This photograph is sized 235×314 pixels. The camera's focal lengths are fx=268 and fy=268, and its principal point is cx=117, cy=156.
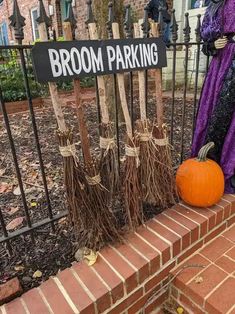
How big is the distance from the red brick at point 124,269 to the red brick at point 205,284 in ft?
1.10

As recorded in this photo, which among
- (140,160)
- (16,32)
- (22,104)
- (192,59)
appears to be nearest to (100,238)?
(140,160)

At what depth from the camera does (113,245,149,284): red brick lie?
4.62ft

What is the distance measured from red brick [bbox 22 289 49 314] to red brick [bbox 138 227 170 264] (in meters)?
0.66

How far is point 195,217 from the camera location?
177cm

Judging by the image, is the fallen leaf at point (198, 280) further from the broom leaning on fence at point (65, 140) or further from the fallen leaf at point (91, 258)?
the broom leaning on fence at point (65, 140)

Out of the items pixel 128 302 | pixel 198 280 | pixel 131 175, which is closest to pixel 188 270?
pixel 198 280

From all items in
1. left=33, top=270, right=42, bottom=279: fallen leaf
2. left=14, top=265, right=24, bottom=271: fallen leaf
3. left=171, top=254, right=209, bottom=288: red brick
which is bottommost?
left=171, top=254, right=209, bottom=288: red brick

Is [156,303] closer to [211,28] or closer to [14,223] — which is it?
[14,223]

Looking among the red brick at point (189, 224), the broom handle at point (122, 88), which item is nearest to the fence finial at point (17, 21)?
the broom handle at point (122, 88)

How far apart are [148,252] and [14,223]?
0.95m

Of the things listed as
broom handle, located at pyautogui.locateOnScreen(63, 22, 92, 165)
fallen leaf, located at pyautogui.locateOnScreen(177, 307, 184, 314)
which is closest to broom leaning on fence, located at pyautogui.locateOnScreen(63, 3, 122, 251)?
broom handle, located at pyautogui.locateOnScreen(63, 22, 92, 165)

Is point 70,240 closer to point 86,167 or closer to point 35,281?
point 35,281

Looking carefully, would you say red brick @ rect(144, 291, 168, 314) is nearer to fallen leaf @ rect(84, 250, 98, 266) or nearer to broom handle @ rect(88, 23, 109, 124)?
fallen leaf @ rect(84, 250, 98, 266)

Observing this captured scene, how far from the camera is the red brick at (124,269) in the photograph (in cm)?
136
